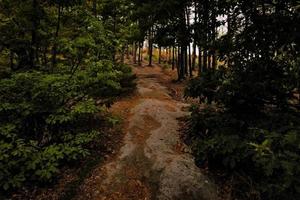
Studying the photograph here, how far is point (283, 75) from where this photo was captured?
700 cm

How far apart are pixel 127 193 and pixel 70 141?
2.00 m

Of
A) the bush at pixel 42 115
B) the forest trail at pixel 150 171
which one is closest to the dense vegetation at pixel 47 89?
the bush at pixel 42 115

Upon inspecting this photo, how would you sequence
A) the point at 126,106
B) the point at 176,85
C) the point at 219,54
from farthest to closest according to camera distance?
the point at 176,85 → the point at 126,106 → the point at 219,54

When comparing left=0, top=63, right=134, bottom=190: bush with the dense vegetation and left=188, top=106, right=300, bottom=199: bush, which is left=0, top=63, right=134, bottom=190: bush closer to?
the dense vegetation

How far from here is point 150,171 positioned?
841 centimetres

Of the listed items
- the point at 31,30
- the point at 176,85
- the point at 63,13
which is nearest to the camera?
the point at 31,30

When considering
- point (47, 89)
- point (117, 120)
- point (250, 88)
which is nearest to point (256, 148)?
point (250, 88)

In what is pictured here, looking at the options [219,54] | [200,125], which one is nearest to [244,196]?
[200,125]

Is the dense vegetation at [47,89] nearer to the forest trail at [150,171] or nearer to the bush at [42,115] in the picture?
the bush at [42,115]

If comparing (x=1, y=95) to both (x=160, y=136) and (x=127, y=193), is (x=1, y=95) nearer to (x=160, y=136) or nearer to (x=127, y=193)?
(x=127, y=193)

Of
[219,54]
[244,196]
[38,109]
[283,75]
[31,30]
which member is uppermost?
[31,30]

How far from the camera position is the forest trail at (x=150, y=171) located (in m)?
7.49

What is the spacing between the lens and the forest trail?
7492 mm

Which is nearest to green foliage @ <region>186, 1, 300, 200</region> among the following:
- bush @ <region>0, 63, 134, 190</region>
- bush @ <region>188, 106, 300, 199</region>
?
bush @ <region>188, 106, 300, 199</region>
